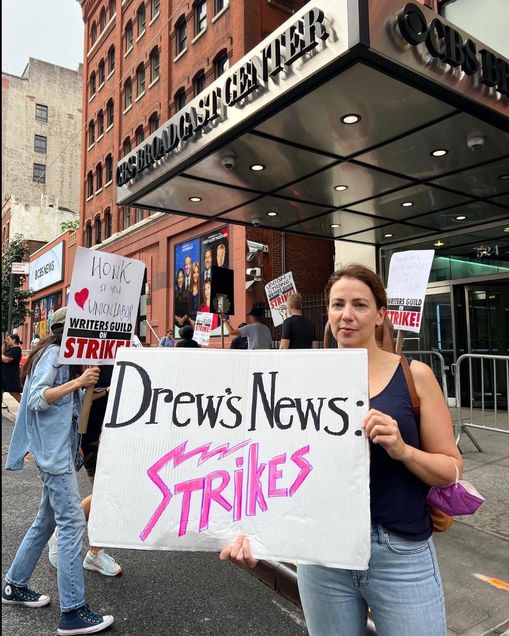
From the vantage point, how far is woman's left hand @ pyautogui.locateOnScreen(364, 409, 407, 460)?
1.54 metres

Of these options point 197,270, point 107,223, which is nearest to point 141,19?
point 107,223

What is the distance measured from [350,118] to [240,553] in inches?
219

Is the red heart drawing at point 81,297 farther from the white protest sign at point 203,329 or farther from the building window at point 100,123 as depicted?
the building window at point 100,123

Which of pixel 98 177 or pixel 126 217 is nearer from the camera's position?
pixel 126 217

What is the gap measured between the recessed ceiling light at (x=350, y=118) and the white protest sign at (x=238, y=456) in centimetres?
498

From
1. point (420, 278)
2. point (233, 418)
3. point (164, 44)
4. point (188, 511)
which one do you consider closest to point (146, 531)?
point (188, 511)

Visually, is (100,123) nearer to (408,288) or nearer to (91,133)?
(91,133)

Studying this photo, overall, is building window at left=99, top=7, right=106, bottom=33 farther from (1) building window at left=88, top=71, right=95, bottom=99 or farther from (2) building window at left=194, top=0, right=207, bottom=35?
(2) building window at left=194, top=0, right=207, bottom=35

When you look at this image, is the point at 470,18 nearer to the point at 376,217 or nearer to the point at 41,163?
the point at 376,217

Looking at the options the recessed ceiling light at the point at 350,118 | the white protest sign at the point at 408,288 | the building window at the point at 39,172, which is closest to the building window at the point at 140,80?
the recessed ceiling light at the point at 350,118

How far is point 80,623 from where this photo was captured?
2.96m

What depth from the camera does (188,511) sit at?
1631 mm

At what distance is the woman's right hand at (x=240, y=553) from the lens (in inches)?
60.7

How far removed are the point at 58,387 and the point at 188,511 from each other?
1.85 metres
